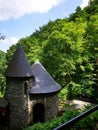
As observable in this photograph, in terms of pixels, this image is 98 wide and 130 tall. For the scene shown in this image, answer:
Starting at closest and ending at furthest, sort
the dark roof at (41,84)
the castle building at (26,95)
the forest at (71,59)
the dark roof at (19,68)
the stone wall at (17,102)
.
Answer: the stone wall at (17,102) < the castle building at (26,95) < the dark roof at (19,68) < the dark roof at (41,84) < the forest at (71,59)

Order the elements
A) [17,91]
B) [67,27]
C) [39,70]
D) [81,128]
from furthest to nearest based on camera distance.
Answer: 1. [67,27]
2. [39,70]
3. [17,91]
4. [81,128]

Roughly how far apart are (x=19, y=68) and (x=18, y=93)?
6.94 feet

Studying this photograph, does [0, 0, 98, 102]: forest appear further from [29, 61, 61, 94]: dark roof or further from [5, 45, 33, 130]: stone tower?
[5, 45, 33, 130]: stone tower

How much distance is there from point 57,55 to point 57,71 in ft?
5.94

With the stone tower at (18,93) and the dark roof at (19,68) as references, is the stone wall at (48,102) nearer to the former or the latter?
the stone tower at (18,93)

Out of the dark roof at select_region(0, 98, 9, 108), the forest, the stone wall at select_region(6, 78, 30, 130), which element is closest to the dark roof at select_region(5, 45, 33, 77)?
the stone wall at select_region(6, 78, 30, 130)

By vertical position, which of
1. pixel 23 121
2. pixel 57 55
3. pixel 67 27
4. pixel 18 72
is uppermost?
pixel 67 27

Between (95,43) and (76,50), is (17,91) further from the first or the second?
(95,43)

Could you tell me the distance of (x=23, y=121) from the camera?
2142 centimetres

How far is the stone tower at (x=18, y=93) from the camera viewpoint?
69.1 ft

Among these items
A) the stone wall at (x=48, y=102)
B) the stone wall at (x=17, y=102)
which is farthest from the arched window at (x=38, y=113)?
the stone wall at (x=17, y=102)

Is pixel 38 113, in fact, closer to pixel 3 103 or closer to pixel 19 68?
pixel 3 103

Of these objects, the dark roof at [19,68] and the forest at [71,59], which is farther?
the forest at [71,59]

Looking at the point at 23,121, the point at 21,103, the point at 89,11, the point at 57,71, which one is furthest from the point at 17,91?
the point at 89,11
